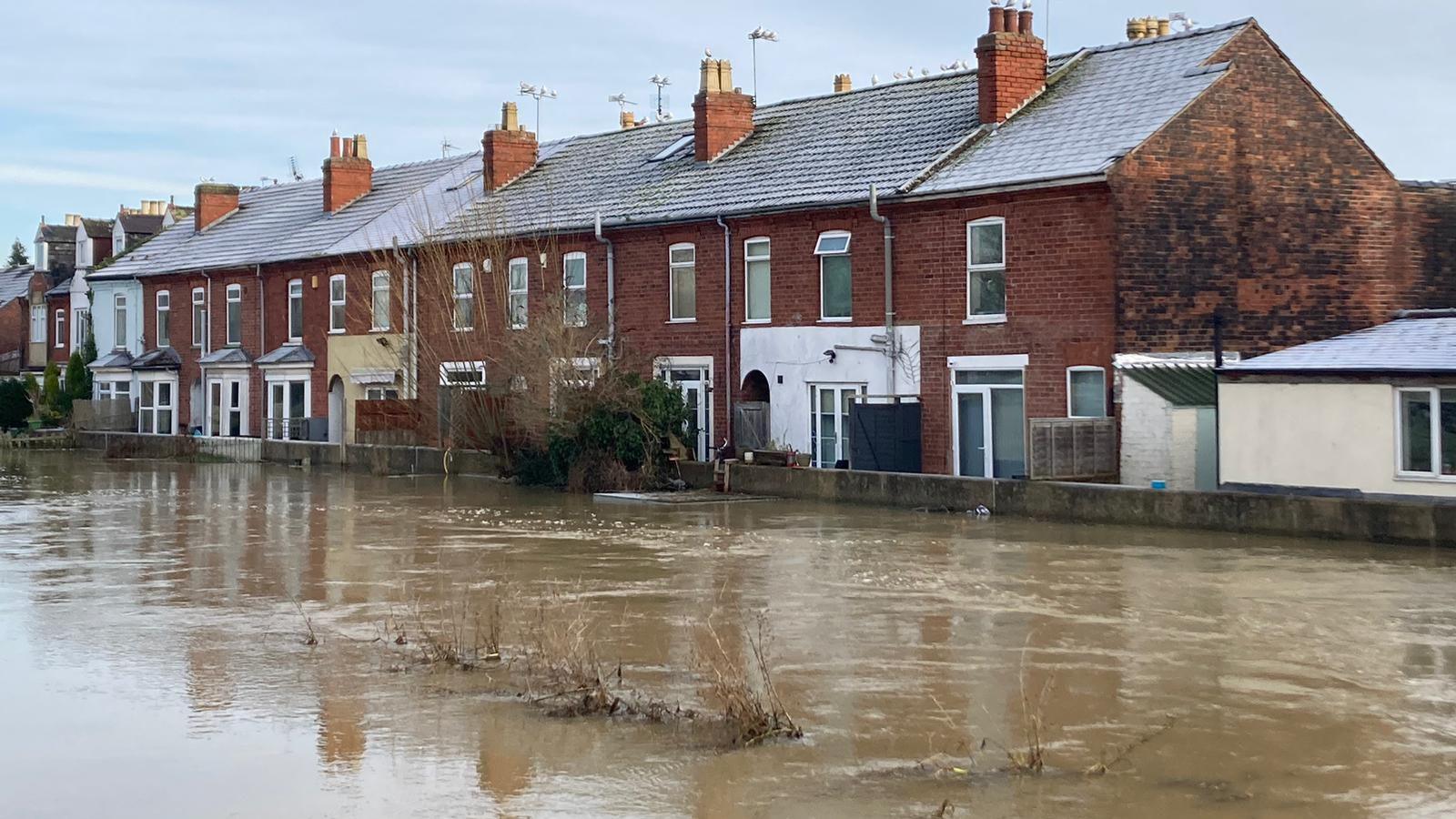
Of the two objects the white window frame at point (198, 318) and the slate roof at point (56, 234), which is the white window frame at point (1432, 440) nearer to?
the white window frame at point (198, 318)

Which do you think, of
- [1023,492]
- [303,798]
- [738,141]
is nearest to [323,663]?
Result: [303,798]

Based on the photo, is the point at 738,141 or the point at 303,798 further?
the point at 738,141

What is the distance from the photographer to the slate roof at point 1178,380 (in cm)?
2564

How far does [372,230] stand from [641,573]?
28622mm

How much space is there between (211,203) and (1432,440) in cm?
4425

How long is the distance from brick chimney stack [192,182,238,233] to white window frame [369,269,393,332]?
14.4 m

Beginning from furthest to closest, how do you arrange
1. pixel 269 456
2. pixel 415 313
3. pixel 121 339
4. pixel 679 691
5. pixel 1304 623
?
1. pixel 121 339
2. pixel 269 456
3. pixel 415 313
4. pixel 1304 623
5. pixel 679 691

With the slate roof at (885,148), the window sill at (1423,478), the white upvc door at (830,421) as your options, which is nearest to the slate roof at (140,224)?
the slate roof at (885,148)

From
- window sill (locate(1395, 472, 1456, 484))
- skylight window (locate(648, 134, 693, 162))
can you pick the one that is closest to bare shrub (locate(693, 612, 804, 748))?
window sill (locate(1395, 472, 1456, 484))

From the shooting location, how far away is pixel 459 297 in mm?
39312

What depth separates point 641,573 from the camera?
18.6 m

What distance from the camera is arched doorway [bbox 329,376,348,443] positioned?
46375 millimetres

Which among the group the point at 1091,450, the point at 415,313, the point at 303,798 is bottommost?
the point at 303,798

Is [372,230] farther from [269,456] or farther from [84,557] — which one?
[84,557]
